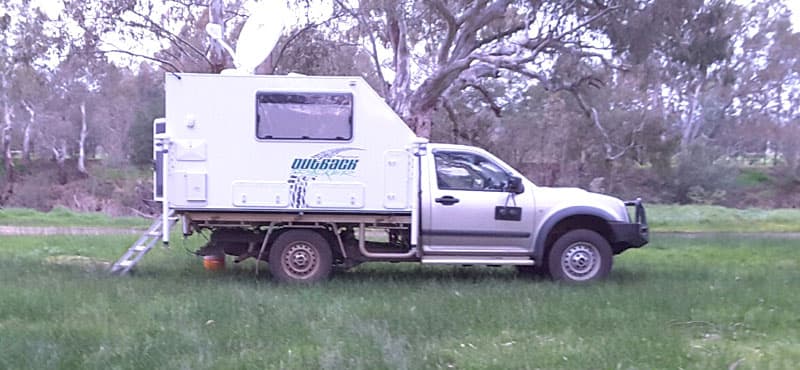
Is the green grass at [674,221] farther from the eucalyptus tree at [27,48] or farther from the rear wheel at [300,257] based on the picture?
the rear wheel at [300,257]

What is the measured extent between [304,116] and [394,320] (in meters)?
3.24

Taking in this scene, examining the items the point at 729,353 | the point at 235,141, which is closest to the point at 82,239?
the point at 235,141

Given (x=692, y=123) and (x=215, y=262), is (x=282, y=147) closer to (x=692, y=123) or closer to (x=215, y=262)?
(x=215, y=262)

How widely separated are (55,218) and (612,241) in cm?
1745

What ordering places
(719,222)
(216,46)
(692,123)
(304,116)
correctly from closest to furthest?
1. (304,116)
2. (216,46)
3. (719,222)
4. (692,123)

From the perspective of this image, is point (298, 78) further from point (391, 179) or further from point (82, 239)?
point (82, 239)

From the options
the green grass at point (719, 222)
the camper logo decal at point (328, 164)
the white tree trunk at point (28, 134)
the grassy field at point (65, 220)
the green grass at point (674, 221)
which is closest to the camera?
the camper logo decal at point (328, 164)

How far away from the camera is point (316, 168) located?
9562 millimetres

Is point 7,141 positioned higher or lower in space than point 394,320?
higher

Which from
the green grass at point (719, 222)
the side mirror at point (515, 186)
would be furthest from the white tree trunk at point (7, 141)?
the side mirror at point (515, 186)

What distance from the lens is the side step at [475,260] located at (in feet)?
32.4

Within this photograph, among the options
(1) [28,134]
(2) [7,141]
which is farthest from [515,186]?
(1) [28,134]

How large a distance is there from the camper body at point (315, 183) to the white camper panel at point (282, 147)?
1cm

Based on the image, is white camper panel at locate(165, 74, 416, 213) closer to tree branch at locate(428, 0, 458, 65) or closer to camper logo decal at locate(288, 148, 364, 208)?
camper logo decal at locate(288, 148, 364, 208)
